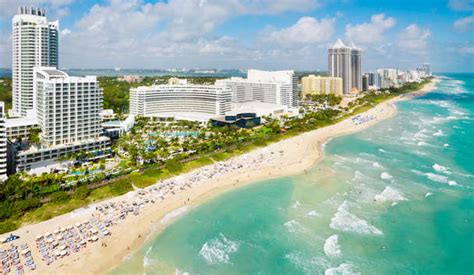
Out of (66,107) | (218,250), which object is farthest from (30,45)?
(218,250)

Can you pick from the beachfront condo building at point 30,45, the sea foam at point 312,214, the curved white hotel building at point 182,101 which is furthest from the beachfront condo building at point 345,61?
the sea foam at point 312,214

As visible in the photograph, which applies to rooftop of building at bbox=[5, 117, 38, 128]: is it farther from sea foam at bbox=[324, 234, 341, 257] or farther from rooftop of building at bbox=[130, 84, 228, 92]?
sea foam at bbox=[324, 234, 341, 257]

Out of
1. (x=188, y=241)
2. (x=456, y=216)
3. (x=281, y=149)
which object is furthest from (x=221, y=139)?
(x=456, y=216)

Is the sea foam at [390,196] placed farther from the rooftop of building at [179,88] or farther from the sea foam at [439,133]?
the rooftop of building at [179,88]

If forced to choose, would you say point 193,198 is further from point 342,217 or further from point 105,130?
point 105,130

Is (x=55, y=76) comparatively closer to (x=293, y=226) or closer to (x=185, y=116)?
(x=185, y=116)

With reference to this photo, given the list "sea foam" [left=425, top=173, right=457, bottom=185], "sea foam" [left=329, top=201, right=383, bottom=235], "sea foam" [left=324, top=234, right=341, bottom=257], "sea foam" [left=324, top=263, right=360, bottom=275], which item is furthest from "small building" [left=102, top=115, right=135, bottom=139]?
"sea foam" [left=425, top=173, right=457, bottom=185]

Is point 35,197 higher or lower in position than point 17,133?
lower
